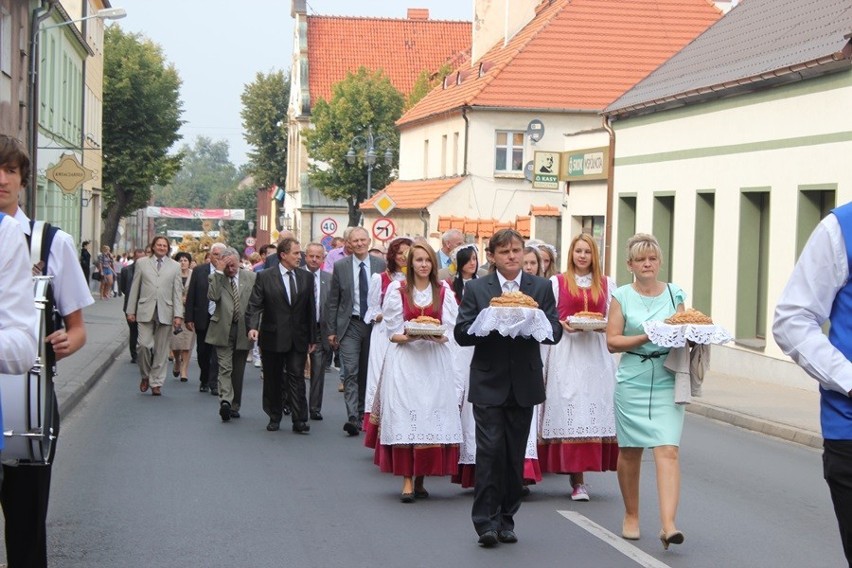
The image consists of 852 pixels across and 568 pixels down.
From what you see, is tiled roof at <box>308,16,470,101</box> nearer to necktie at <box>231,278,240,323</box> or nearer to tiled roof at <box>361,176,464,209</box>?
tiled roof at <box>361,176,464,209</box>

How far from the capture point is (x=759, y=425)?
15.5 m

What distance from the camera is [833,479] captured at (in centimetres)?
431

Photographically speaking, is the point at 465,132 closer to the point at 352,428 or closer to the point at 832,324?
the point at 352,428

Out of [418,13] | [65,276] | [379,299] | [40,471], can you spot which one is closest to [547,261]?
[379,299]

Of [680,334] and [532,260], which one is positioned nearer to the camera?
[680,334]

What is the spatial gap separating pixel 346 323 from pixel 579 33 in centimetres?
3509

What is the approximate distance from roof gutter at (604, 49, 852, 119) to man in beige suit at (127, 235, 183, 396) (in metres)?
9.28

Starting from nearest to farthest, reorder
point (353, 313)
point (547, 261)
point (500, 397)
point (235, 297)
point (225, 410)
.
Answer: point (500, 397), point (547, 261), point (353, 313), point (225, 410), point (235, 297)

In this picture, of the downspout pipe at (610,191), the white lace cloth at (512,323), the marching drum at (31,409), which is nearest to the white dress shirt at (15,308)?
the marching drum at (31,409)

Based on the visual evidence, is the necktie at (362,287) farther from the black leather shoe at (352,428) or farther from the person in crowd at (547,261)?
the person in crowd at (547,261)

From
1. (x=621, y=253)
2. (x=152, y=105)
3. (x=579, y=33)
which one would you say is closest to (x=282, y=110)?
(x=152, y=105)

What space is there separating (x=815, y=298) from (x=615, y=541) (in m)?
4.56

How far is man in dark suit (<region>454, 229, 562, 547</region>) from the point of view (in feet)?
27.8

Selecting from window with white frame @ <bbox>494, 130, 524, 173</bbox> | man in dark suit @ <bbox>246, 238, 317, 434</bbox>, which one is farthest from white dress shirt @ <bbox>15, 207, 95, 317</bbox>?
window with white frame @ <bbox>494, 130, 524, 173</bbox>
